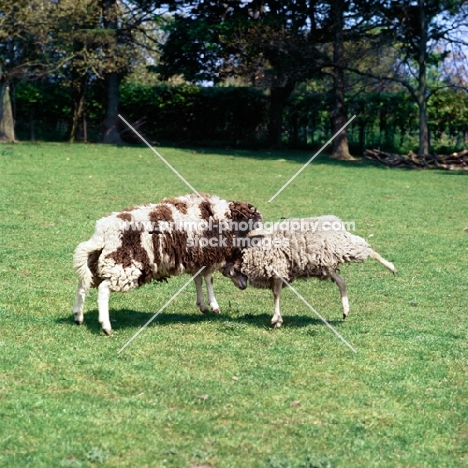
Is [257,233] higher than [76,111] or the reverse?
the reverse

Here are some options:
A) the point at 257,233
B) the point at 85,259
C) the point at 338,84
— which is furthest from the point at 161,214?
the point at 338,84

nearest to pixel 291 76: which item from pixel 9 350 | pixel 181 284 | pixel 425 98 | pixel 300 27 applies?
pixel 300 27

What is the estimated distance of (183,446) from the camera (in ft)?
16.8

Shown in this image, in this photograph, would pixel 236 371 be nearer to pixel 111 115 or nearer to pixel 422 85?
pixel 422 85

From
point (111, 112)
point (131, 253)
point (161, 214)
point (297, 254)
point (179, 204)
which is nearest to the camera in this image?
point (131, 253)

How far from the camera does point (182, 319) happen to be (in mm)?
8484

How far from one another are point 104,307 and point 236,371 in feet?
5.72

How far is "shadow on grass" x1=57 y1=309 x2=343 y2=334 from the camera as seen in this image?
813 centimetres

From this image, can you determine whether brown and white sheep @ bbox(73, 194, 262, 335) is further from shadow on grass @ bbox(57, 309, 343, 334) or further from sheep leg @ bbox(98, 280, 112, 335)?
shadow on grass @ bbox(57, 309, 343, 334)

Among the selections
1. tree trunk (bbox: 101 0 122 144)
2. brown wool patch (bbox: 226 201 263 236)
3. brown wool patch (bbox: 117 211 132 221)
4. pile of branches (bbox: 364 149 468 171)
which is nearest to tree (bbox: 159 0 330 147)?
tree trunk (bbox: 101 0 122 144)

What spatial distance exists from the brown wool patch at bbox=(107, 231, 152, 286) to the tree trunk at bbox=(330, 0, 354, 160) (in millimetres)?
21809

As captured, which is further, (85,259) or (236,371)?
(85,259)

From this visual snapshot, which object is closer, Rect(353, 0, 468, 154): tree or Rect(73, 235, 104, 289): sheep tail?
Rect(73, 235, 104, 289): sheep tail

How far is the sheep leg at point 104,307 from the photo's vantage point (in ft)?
24.8
